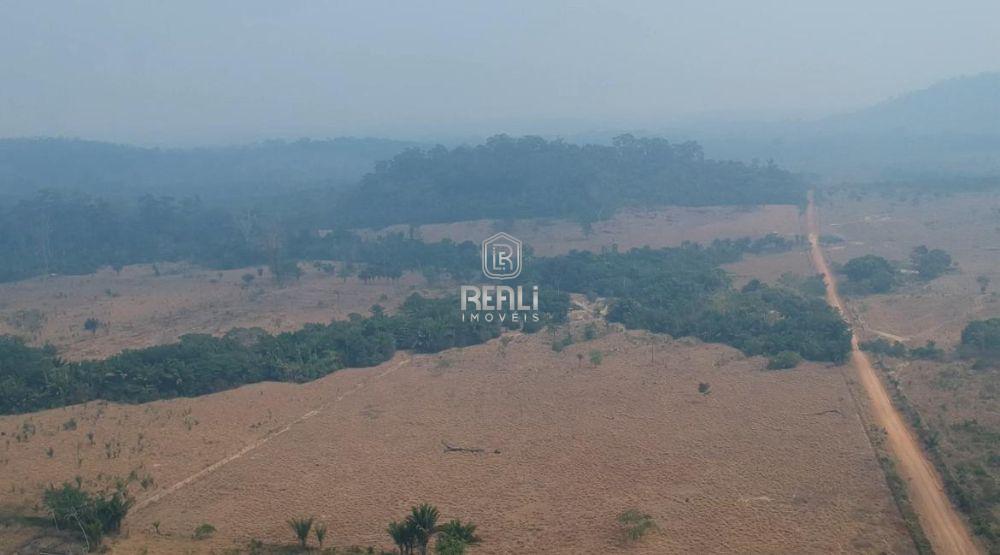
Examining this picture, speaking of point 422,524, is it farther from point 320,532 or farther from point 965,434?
point 965,434

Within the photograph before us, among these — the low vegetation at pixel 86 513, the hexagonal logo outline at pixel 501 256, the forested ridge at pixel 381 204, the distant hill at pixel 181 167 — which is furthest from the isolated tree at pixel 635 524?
the distant hill at pixel 181 167

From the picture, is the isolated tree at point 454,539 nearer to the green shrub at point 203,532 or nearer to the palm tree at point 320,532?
the palm tree at point 320,532

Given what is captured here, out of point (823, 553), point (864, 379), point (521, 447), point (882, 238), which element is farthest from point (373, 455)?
point (882, 238)

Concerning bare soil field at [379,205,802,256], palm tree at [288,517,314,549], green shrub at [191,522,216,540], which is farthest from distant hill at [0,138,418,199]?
palm tree at [288,517,314,549]

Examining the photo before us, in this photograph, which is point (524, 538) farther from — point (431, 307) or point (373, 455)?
point (431, 307)

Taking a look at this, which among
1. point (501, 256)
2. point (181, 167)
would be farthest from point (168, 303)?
point (181, 167)

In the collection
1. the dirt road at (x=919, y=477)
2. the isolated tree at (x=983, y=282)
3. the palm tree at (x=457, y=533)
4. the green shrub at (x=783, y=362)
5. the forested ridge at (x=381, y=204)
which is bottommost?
the dirt road at (x=919, y=477)
